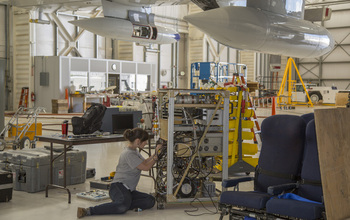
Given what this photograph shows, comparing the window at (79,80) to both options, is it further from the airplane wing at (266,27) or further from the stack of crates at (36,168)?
the stack of crates at (36,168)

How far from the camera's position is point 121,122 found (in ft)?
24.3

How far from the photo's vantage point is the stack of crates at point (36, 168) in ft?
21.3

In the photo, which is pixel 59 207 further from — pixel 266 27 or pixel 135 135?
pixel 266 27

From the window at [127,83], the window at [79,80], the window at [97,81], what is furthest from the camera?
the window at [127,83]

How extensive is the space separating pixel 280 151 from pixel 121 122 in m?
3.32

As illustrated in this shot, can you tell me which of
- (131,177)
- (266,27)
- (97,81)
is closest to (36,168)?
(131,177)

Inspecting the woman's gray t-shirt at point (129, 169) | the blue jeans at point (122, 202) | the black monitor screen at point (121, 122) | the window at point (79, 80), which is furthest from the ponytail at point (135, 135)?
the window at point (79, 80)

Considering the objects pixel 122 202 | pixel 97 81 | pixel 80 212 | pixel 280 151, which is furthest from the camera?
pixel 97 81

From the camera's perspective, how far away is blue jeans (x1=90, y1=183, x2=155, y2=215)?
211 inches

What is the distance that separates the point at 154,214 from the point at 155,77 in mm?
22564

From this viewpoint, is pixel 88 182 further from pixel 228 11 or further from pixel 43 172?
pixel 228 11

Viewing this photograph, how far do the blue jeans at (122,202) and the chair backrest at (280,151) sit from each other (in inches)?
57.8

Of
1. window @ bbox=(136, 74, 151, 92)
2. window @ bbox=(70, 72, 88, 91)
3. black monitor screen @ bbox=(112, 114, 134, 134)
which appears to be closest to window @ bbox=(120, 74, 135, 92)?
window @ bbox=(136, 74, 151, 92)

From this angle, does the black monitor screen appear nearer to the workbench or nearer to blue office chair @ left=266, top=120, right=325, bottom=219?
the workbench
